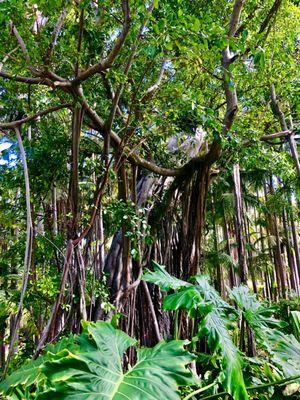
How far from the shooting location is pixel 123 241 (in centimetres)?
258

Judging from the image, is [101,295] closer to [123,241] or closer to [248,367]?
[123,241]

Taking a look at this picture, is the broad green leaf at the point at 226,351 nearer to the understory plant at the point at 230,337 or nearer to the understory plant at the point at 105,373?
the understory plant at the point at 230,337

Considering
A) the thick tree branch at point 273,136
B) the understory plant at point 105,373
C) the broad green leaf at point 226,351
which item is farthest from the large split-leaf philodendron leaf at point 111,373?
the thick tree branch at point 273,136

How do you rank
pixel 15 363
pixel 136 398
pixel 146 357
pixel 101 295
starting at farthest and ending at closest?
pixel 101 295 → pixel 15 363 → pixel 146 357 → pixel 136 398

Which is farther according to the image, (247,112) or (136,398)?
(247,112)

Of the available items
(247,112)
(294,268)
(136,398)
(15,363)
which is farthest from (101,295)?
(294,268)

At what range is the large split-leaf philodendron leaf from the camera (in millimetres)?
880

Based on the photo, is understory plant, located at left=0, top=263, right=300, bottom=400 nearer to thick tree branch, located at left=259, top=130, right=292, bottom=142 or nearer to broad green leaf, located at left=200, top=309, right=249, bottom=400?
broad green leaf, located at left=200, top=309, right=249, bottom=400

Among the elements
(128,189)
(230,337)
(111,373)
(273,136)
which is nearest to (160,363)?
(111,373)

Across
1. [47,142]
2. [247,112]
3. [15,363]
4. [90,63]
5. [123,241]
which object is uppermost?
[247,112]

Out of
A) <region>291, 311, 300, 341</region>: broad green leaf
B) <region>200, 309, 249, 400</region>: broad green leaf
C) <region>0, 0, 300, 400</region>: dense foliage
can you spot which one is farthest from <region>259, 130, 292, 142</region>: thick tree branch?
<region>200, 309, 249, 400</region>: broad green leaf

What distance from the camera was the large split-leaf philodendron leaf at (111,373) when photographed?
880 mm

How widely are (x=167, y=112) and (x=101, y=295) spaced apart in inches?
54.2

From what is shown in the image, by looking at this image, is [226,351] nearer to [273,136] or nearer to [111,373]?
[111,373]
